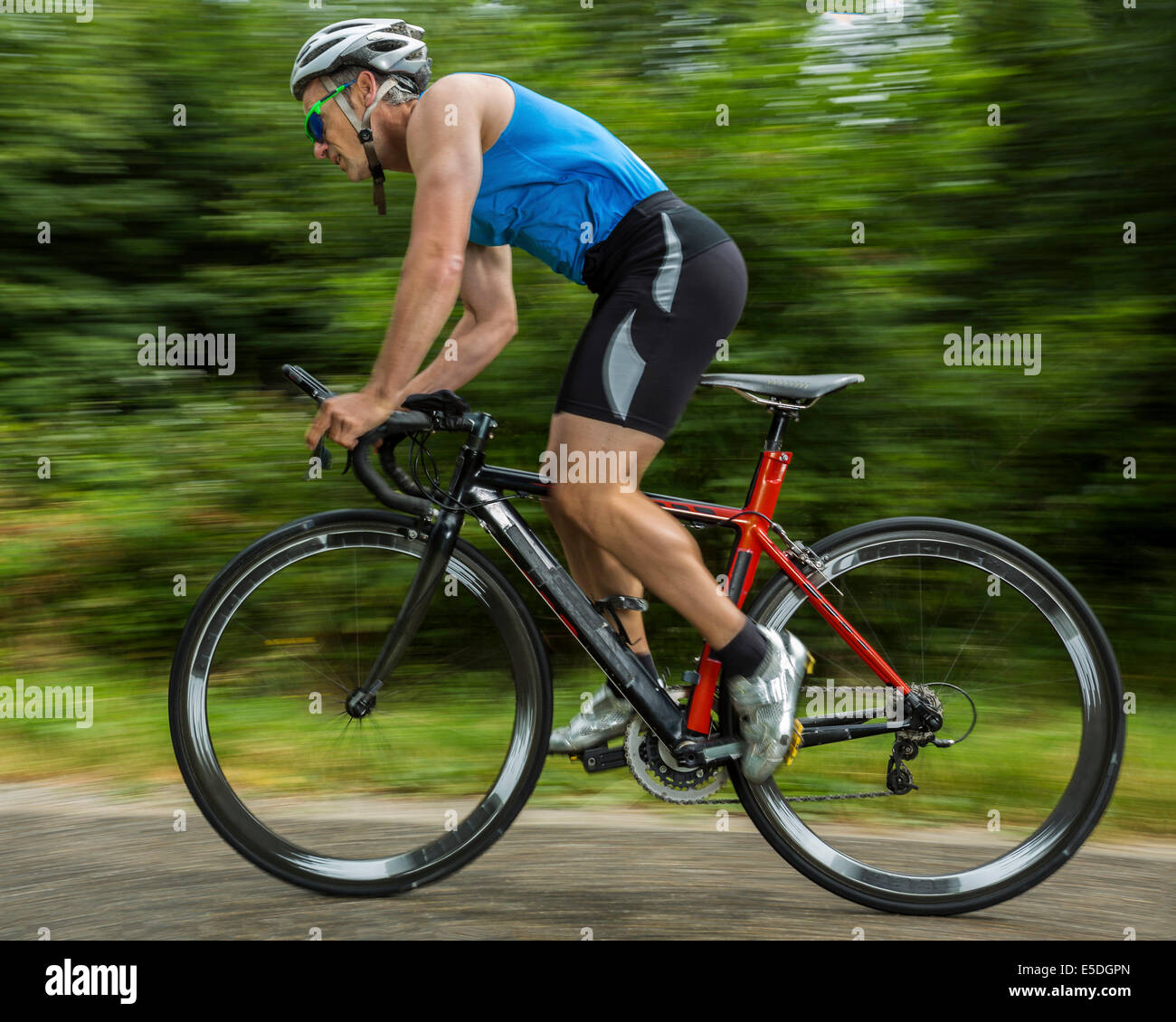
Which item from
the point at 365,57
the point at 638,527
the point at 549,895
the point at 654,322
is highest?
the point at 365,57

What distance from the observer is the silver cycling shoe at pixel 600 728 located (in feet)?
9.18

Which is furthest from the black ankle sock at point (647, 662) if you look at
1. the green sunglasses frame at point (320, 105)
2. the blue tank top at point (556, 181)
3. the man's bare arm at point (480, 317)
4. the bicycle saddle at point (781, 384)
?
the green sunglasses frame at point (320, 105)

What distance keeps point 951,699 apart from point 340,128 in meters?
2.17

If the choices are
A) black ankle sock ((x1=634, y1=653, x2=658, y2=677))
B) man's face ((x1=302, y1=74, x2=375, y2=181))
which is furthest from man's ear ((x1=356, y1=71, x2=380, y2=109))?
black ankle sock ((x1=634, y1=653, x2=658, y2=677))

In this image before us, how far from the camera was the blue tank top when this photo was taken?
263cm

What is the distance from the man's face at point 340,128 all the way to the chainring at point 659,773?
1.58m

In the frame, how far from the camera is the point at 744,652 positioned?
2688mm

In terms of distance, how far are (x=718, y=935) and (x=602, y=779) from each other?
1.08 m

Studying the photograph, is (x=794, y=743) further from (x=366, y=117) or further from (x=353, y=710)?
(x=366, y=117)

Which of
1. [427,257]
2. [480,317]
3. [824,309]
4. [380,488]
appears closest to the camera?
[427,257]

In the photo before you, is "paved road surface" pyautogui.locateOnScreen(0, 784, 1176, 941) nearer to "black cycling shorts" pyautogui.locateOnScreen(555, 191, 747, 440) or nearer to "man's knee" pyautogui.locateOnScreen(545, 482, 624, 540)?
"man's knee" pyautogui.locateOnScreen(545, 482, 624, 540)

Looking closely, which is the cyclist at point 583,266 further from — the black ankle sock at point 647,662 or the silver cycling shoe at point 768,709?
the black ankle sock at point 647,662

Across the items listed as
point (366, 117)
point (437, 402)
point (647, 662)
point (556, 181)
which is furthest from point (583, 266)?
point (647, 662)

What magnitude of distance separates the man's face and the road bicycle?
0.56m
